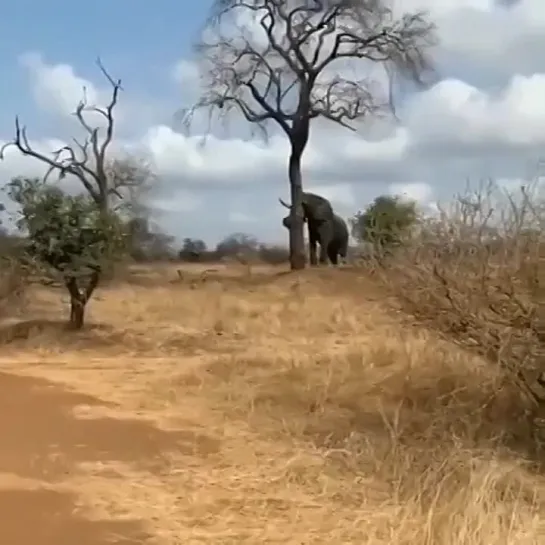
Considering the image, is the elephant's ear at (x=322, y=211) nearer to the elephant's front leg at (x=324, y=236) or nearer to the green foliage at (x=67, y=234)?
the elephant's front leg at (x=324, y=236)

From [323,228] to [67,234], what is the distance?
44.6 feet

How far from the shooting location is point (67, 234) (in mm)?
17016

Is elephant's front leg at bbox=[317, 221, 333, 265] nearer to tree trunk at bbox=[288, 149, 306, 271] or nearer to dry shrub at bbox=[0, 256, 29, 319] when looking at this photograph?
tree trunk at bbox=[288, 149, 306, 271]

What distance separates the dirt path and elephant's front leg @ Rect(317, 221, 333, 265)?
1801 centimetres

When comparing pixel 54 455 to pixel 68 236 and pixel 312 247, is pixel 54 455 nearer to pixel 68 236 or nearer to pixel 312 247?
pixel 68 236

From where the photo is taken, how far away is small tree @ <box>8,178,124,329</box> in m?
17.0

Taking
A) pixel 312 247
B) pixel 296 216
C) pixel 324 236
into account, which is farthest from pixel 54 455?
pixel 312 247

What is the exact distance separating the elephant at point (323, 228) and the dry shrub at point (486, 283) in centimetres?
1983

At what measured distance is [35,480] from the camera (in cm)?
743

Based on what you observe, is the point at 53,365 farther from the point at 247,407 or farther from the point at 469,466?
the point at 469,466

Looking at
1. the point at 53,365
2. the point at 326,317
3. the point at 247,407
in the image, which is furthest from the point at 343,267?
the point at 247,407

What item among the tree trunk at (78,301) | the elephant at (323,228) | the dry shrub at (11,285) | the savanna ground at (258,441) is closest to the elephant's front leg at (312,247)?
the elephant at (323,228)

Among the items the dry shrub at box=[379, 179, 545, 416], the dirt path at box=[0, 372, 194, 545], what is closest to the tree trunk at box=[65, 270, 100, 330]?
the dirt path at box=[0, 372, 194, 545]

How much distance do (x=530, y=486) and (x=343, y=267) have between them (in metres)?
18.1
